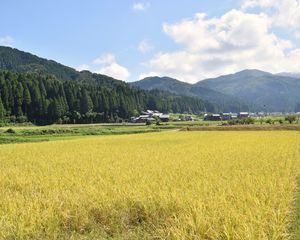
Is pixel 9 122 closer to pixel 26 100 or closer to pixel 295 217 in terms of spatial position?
pixel 26 100

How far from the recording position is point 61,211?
8406mm

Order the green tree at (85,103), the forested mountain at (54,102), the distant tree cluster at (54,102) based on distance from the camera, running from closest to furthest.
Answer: the distant tree cluster at (54,102) < the forested mountain at (54,102) < the green tree at (85,103)

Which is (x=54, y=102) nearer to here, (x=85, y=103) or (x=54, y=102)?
(x=54, y=102)

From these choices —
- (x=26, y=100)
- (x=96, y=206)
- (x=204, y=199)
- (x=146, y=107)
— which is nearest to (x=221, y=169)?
(x=204, y=199)

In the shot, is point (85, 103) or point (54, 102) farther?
point (85, 103)

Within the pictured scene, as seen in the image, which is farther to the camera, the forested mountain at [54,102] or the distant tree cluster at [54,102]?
the forested mountain at [54,102]

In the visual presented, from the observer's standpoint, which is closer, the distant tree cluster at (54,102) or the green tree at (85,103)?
the distant tree cluster at (54,102)

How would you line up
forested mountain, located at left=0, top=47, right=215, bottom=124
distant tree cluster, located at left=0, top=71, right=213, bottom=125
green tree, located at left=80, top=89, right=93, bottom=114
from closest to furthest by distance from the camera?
distant tree cluster, located at left=0, top=71, right=213, bottom=125 < forested mountain, located at left=0, top=47, right=215, bottom=124 < green tree, located at left=80, top=89, right=93, bottom=114

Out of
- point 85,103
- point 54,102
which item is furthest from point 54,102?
point 85,103

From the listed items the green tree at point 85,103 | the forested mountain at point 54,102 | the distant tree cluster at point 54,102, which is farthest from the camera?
the green tree at point 85,103

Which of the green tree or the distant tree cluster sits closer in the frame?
the distant tree cluster

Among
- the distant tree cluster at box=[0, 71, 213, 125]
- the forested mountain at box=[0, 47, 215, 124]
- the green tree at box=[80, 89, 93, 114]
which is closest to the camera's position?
the distant tree cluster at box=[0, 71, 213, 125]

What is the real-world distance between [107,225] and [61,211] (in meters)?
1.22

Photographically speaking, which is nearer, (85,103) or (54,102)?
(54,102)
